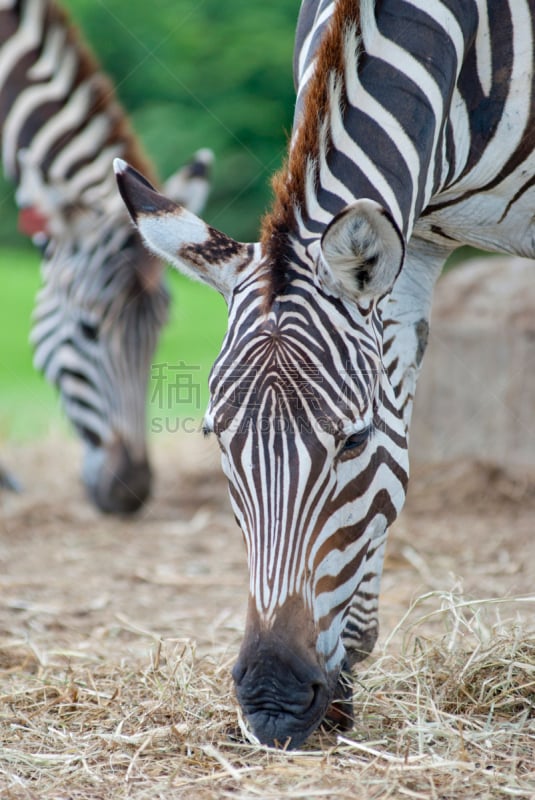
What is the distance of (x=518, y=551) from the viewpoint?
638 centimetres

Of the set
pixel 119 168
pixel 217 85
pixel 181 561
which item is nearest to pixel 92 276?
pixel 181 561

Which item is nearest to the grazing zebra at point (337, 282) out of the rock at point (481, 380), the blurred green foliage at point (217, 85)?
the rock at point (481, 380)

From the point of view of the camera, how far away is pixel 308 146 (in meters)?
3.20

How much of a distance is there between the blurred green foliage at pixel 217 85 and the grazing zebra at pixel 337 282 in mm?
17549

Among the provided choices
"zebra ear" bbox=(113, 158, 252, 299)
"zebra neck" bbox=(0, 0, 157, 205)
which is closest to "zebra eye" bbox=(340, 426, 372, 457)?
"zebra ear" bbox=(113, 158, 252, 299)

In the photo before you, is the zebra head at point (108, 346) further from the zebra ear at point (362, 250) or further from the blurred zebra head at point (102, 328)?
the zebra ear at point (362, 250)

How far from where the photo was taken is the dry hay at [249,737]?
289 centimetres

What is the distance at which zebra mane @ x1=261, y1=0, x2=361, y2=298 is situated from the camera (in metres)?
3.07

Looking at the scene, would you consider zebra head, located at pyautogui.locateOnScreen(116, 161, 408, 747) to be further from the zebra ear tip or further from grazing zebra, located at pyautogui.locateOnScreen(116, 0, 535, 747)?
the zebra ear tip

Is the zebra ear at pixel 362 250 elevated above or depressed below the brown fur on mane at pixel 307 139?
below

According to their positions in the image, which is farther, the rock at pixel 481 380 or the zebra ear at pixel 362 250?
the rock at pixel 481 380

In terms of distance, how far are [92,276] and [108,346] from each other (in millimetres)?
557

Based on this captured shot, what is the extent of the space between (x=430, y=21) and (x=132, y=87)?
22673mm

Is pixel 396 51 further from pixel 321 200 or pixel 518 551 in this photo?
pixel 518 551
